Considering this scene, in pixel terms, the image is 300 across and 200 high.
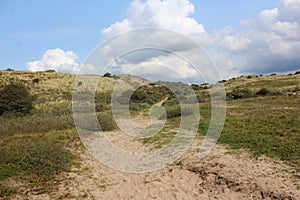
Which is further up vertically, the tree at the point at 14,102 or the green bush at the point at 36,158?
the tree at the point at 14,102

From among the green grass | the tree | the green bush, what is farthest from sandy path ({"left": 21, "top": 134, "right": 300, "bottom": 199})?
the tree

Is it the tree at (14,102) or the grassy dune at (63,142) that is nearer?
the grassy dune at (63,142)

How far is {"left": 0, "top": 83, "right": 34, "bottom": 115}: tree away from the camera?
22.6m

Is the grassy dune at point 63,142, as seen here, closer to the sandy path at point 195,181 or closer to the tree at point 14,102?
the sandy path at point 195,181

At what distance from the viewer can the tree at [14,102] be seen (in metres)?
22.6

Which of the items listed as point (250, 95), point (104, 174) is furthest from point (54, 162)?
point (250, 95)

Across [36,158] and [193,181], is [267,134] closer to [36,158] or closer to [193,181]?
[193,181]

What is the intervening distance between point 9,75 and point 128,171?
4503 centimetres

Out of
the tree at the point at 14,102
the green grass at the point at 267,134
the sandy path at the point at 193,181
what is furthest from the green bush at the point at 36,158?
the tree at the point at 14,102

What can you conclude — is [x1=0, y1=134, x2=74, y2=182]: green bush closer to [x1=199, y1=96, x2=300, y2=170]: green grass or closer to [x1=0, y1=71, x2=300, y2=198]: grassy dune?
[x1=0, y1=71, x2=300, y2=198]: grassy dune

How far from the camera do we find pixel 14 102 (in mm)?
22922

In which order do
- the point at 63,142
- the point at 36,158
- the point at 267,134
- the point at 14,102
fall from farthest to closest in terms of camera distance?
1. the point at 14,102
2. the point at 63,142
3. the point at 267,134
4. the point at 36,158

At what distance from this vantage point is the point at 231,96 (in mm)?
32000

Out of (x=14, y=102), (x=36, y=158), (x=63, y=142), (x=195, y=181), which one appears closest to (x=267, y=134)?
(x=195, y=181)
